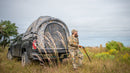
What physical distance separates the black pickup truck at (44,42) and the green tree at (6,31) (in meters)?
8.63

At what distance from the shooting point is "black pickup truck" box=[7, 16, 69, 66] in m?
5.35

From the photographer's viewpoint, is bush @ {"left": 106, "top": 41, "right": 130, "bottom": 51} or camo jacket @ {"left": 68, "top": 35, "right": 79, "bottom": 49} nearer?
camo jacket @ {"left": 68, "top": 35, "right": 79, "bottom": 49}

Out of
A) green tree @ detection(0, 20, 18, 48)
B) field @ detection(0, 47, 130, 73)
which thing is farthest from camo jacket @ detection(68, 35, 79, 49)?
green tree @ detection(0, 20, 18, 48)

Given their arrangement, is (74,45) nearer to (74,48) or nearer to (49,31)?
(74,48)

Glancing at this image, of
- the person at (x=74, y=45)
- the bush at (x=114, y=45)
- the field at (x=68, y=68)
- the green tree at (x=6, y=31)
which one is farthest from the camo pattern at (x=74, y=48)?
the green tree at (x=6, y=31)

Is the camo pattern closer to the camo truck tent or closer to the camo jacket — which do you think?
the camo jacket

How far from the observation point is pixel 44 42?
593cm

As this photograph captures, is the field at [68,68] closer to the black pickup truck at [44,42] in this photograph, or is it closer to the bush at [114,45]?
the black pickup truck at [44,42]

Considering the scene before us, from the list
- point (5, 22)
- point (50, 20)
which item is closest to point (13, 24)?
point (5, 22)

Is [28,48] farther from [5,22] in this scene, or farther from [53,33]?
[5,22]

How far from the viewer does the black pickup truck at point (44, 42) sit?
17.6 feet

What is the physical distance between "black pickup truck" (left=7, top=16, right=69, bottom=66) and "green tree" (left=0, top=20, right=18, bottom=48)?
28.3ft

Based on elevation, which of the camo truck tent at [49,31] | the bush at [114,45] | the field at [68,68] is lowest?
the field at [68,68]

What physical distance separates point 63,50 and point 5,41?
12014mm
